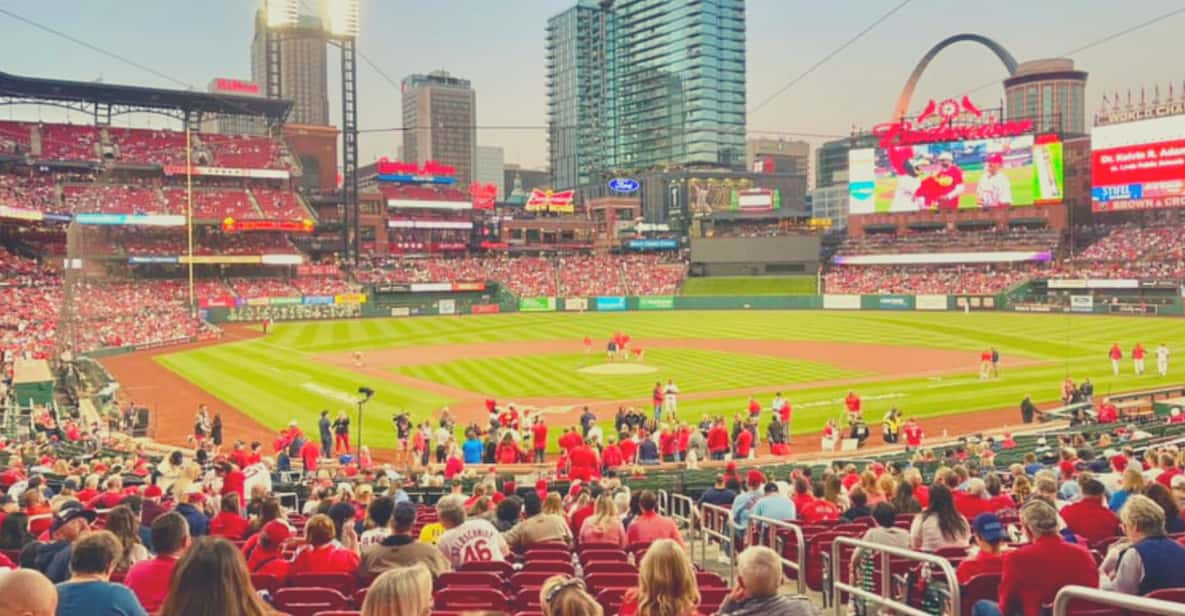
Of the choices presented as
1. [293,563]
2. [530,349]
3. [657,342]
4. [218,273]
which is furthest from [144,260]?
[293,563]

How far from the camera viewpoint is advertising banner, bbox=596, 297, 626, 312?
90.0m

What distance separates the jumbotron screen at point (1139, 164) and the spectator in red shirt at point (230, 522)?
273ft

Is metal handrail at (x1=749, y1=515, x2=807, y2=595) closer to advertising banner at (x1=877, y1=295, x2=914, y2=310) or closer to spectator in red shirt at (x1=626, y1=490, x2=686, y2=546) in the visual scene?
spectator in red shirt at (x1=626, y1=490, x2=686, y2=546)

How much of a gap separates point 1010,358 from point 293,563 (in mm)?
42523

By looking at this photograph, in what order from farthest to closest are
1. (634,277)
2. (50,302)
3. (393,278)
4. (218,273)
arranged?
(634,277), (393,278), (218,273), (50,302)

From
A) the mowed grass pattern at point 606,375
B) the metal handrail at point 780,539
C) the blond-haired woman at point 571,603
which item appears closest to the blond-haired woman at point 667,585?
the blond-haired woman at point 571,603

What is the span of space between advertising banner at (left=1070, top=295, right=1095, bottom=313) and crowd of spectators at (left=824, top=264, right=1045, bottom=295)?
276 inches

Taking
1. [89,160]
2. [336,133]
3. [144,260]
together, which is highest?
[336,133]

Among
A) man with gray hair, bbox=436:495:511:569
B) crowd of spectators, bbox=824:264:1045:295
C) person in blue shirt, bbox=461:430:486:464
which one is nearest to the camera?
man with gray hair, bbox=436:495:511:569

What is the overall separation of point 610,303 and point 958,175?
38.0 meters

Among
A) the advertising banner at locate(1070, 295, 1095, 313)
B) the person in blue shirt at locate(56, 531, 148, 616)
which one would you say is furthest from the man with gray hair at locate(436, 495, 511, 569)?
the advertising banner at locate(1070, 295, 1095, 313)

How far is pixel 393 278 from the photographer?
91.4 m

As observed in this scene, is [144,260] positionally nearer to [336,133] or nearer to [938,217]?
[336,133]

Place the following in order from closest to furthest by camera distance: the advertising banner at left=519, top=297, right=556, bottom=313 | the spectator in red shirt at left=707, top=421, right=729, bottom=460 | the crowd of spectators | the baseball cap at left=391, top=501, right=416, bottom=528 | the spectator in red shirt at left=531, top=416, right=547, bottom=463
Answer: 1. the baseball cap at left=391, top=501, right=416, bottom=528
2. the spectator in red shirt at left=707, top=421, right=729, bottom=460
3. the spectator in red shirt at left=531, top=416, right=547, bottom=463
4. the crowd of spectators
5. the advertising banner at left=519, top=297, right=556, bottom=313
